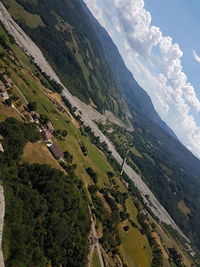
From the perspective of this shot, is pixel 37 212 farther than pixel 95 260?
No

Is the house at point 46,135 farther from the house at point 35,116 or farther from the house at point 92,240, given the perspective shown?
the house at point 92,240

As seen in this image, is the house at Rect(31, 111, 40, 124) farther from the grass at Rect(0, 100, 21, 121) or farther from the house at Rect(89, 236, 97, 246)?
the house at Rect(89, 236, 97, 246)

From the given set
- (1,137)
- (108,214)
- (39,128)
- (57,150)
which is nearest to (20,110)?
(39,128)

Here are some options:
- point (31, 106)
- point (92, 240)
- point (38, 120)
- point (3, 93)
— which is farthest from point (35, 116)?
point (92, 240)

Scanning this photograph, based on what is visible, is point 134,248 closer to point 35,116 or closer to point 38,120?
point 38,120

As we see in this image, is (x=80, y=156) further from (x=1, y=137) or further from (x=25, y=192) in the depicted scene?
(x=25, y=192)

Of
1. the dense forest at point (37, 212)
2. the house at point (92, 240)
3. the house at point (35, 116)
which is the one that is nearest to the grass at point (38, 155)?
the dense forest at point (37, 212)

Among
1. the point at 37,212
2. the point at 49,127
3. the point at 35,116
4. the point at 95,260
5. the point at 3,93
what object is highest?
the point at 3,93

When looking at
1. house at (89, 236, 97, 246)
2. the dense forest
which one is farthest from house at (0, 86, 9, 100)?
house at (89, 236, 97, 246)
